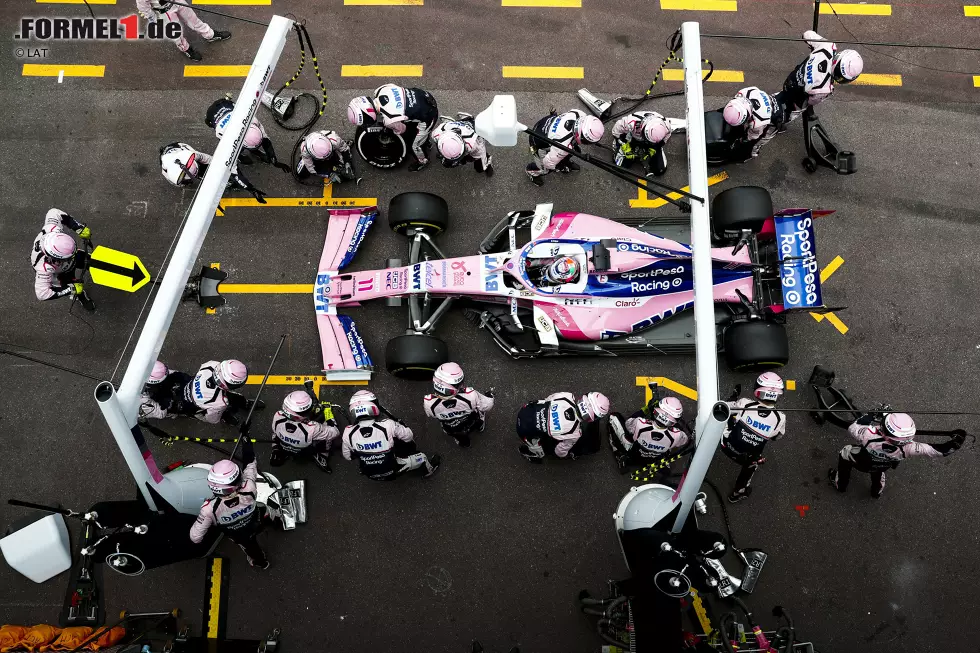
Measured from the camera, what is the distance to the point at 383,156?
8.98 metres

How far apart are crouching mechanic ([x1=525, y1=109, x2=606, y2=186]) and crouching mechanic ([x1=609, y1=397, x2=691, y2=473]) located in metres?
3.23

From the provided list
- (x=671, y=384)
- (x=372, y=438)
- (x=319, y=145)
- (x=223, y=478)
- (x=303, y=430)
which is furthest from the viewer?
(x=671, y=384)

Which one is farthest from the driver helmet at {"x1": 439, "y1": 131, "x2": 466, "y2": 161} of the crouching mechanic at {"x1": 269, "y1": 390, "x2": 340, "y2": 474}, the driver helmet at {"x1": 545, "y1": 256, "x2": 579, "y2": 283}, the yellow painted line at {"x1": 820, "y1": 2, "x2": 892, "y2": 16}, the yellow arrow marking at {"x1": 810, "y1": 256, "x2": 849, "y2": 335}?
the yellow painted line at {"x1": 820, "y1": 2, "x2": 892, "y2": 16}

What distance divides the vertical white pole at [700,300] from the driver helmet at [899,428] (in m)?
2.57

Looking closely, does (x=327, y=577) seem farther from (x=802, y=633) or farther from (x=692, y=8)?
(x=692, y=8)

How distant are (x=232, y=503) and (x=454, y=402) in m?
2.49

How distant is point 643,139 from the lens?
8.66m

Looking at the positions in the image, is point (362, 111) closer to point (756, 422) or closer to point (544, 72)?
point (544, 72)

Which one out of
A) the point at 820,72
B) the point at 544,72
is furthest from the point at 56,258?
the point at 820,72

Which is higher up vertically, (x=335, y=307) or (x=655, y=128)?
(x=655, y=128)

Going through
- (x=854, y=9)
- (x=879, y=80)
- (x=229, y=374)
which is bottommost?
(x=229, y=374)

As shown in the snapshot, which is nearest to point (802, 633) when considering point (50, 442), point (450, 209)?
point (450, 209)

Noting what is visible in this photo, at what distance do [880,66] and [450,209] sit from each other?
686 centimetres

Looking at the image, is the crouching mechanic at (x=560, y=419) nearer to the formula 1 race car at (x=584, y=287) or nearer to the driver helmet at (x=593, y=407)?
the driver helmet at (x=593, y=407)
